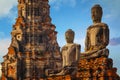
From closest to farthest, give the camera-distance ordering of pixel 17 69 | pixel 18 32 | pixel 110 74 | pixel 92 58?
pixel 110 74
pixel 92 58
pixel 17 69
pixel 18 32

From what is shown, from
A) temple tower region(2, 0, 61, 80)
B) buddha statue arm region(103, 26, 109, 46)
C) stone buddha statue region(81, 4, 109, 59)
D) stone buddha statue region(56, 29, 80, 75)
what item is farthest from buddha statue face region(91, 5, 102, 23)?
temple tower region(2, 0, 61, 80)

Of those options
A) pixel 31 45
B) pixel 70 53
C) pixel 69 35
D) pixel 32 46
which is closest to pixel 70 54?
pixel 70 53

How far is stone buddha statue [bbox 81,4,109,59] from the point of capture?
42.5 feet

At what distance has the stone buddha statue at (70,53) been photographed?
48.2 ft

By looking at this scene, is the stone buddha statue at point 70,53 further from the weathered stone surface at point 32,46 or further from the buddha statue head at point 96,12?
the weathered stone surface at point 32,46

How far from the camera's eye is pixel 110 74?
39.3 ft

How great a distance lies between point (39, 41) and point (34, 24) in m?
3.01

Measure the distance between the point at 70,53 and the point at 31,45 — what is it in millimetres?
41799

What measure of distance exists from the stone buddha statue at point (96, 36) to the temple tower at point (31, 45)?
40.4 metres

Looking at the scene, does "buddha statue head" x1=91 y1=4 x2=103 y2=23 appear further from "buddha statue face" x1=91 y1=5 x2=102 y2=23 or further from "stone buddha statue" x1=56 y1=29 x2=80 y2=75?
"stone buddha statue" x1=56 y1=29 x2=80 y2=75

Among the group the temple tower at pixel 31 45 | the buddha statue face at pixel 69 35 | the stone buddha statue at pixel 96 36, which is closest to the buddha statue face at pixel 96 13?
the stone buddha statue at pixel 96 36

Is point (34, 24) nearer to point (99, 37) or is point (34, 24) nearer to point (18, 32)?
point (18, 32)

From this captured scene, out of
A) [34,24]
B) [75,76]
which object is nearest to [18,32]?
[34,24]

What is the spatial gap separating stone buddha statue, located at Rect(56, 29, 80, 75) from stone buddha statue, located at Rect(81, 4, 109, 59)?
132 centimetres
